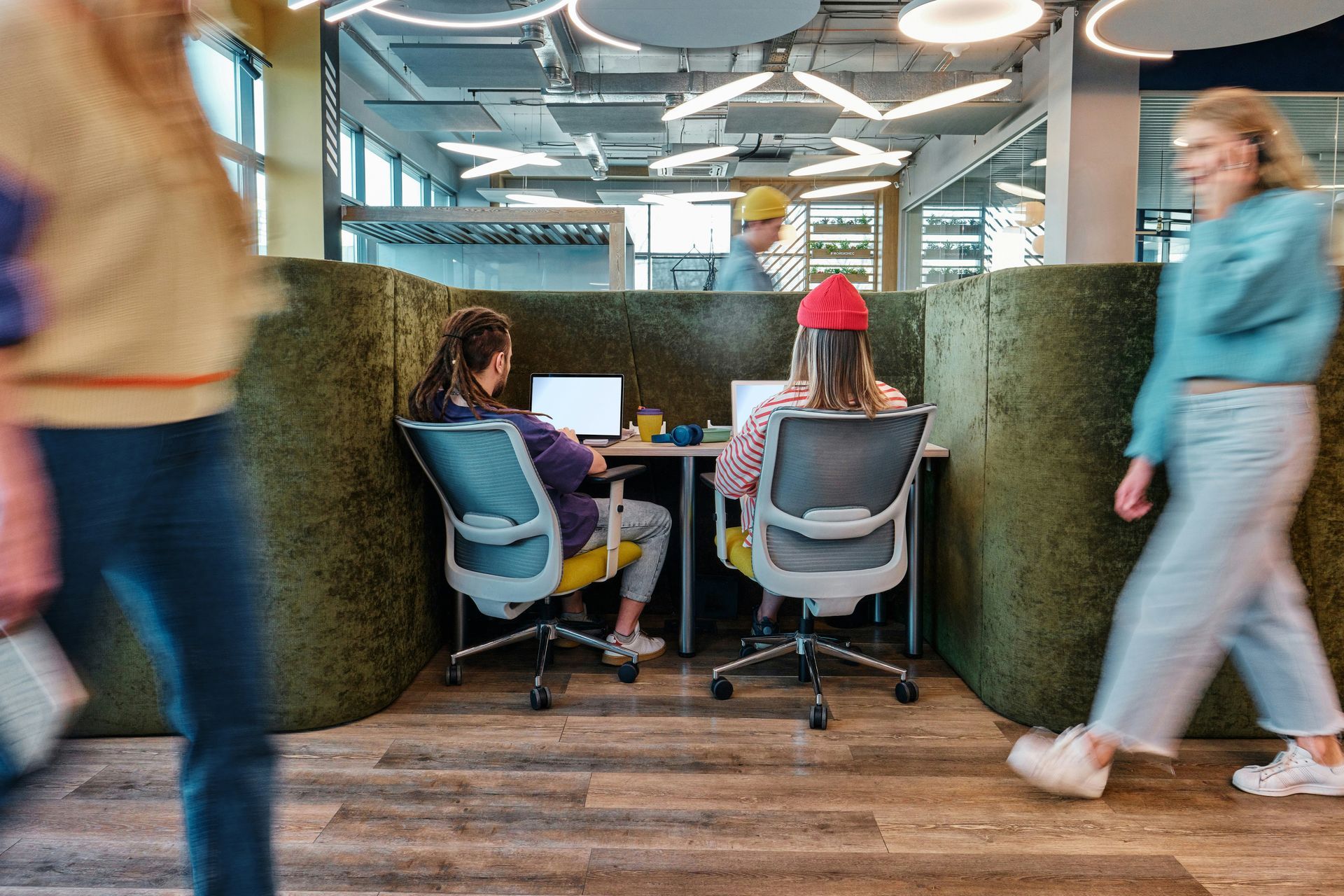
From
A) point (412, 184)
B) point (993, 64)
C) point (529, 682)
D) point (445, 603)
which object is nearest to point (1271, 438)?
point (529, 682)

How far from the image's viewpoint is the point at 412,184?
1063cm

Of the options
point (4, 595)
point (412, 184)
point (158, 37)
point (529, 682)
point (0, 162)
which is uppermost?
point (412, 184)

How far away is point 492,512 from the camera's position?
2.44 meters

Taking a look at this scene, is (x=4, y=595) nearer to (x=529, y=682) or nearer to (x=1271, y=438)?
(x=1271, y=438)

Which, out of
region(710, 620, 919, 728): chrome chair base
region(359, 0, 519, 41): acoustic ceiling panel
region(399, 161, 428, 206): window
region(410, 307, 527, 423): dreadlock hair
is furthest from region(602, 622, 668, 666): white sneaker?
region(399, 161, 428, 206): window

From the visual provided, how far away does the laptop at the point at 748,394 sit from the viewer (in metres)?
3.30

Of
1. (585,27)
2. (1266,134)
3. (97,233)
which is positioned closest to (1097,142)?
(585,27)

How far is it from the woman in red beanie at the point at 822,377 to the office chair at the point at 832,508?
7 cm

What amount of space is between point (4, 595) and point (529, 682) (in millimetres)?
2145

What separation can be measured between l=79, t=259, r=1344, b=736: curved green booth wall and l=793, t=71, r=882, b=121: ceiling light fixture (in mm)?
2332

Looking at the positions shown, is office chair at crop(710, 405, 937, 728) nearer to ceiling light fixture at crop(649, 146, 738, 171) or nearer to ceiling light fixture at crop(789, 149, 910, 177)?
ceiling light fixture at crop(649, 146, 738, 171)

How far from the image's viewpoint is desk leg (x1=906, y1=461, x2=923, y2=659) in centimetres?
289

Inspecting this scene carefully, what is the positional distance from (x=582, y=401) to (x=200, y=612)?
2477 millimetres

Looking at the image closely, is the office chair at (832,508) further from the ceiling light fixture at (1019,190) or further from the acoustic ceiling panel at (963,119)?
the acoustic ceiling panel at (963,119)
